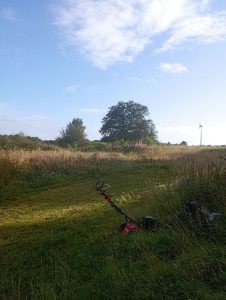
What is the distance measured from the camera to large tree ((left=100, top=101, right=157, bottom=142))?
36.2 metres

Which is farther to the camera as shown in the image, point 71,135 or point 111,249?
point 71,135

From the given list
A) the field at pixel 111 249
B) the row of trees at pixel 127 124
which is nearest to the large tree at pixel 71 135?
the row of trees at pixel 127 124

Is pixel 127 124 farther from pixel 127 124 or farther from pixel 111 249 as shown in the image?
pixel 111 249

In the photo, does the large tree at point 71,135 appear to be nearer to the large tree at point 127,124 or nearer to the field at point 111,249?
the large tree at point 127,124

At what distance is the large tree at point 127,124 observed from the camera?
3622cm

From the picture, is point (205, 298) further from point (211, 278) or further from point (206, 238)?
point (206, 238)

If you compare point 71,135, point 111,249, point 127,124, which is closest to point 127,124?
point 127,124

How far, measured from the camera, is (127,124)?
36.7 meters

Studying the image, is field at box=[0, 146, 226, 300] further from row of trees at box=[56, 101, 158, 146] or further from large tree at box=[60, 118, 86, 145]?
row of trees at box=[56, 101, 158, 146]

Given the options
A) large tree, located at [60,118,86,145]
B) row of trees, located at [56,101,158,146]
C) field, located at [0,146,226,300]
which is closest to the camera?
field, located at [0,146,226,300]

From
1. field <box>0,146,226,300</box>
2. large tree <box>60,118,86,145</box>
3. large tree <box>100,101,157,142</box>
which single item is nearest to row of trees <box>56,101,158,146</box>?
large tree <box>100,101,157,142</box>

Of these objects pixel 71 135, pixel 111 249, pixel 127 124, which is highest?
pixel 127 124

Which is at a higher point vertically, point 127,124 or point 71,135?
point 127,124

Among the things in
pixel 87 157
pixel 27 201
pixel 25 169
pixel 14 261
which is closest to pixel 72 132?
pixel 87 157
